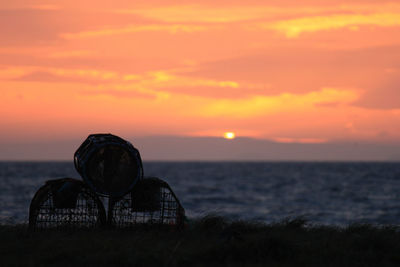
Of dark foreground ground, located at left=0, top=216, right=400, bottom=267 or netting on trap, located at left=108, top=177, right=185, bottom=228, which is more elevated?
netting on trap, located at left=108, top=177, right=185, bottom=228

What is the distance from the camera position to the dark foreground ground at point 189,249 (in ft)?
23.7

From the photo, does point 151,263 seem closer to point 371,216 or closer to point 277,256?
point 277,256

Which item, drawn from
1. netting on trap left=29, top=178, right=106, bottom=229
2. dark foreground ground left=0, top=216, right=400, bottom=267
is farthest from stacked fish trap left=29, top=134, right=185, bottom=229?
dark foreground ground left=0, top=216, right=400, bottom=267

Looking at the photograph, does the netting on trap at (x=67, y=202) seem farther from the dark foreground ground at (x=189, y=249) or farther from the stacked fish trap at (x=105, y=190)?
the dark foreground ground at (x=189, y=249)

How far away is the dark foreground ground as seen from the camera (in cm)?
724

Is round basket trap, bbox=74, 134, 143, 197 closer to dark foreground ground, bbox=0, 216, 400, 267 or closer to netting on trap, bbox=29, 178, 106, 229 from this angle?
netting on trap, bbox=29, 178, 106, 229

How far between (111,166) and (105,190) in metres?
0.44

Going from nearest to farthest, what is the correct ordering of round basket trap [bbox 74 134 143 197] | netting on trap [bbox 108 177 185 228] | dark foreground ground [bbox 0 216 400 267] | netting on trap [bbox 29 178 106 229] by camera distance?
dark foreground ground [bbox 0 216 400 267], round basket trap [bbox 74 134 143 197], netting on trap [bbox 29 178 106 229], netting on trap [bbox 108 177 185 228]

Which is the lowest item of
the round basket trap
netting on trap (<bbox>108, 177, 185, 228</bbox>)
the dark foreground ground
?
the dark foreground ground

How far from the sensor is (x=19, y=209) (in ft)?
99.1

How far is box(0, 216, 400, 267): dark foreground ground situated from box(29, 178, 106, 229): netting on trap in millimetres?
414

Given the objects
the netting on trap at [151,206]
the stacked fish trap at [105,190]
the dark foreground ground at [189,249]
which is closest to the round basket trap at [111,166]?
the stacked fish trap at [105,190]

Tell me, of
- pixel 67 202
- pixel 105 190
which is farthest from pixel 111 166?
pixel 67 202

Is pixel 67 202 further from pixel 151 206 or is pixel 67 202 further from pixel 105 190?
pixel 151 206
